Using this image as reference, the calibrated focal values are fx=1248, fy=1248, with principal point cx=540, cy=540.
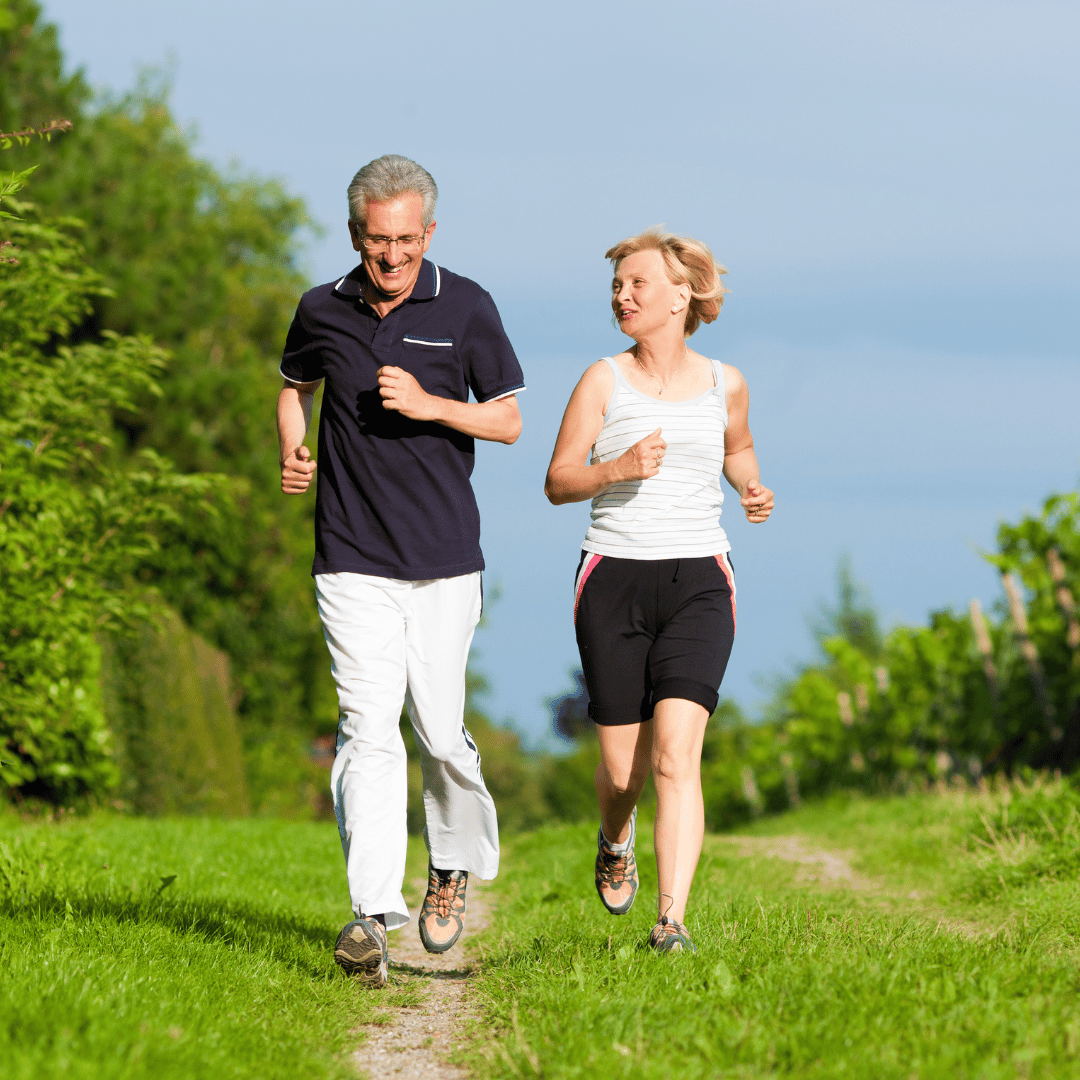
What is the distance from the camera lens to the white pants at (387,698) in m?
4.30

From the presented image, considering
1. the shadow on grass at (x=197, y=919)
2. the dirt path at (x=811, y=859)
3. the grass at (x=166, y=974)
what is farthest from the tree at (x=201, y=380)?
the shadow on grass at (x=197, y=919)

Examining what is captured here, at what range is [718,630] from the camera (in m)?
4.49

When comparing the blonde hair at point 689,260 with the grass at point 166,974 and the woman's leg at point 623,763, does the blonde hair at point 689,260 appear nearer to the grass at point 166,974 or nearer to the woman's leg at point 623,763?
the woman's leg at point 623,763

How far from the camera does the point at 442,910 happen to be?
4.75m

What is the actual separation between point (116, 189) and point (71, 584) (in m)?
13.5

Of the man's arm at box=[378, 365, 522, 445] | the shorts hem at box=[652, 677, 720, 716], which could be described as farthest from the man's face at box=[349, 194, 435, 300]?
the shorts hem at box=[652, 677, 720, 716]

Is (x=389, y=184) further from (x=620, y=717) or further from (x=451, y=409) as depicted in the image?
(x=620, y=717)

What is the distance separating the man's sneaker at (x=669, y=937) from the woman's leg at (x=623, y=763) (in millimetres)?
596

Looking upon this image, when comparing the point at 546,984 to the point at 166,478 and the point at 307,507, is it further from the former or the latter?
the point at 307,507

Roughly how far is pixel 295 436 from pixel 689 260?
5.38 feet

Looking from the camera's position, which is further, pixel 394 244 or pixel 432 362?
pixel 432 362

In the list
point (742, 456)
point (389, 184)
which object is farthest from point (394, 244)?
point (742, 456)

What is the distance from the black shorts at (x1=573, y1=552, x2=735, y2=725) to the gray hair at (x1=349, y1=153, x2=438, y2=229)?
1.44 m

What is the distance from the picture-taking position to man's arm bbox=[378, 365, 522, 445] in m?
4.13
